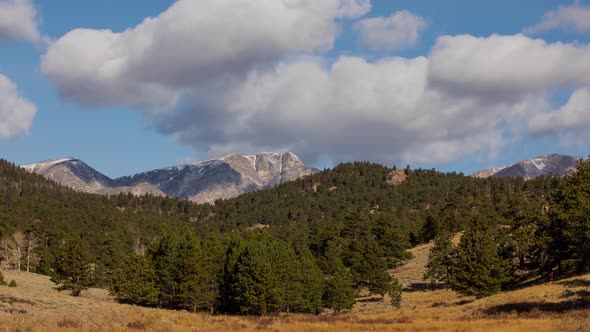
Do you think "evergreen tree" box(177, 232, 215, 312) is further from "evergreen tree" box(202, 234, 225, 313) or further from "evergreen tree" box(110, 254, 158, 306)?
"evergreen tree" box(110, 254, 158, 306)

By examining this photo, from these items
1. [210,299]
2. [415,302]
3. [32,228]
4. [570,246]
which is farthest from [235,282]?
[32,228]

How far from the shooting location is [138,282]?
240 feet

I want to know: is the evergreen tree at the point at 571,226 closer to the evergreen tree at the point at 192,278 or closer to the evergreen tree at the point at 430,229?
the evergreen tree at the point at 192,278

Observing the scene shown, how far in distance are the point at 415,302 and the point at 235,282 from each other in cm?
2947

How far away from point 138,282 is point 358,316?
32851 millimetres

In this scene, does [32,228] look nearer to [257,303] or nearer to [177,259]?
[177,259]

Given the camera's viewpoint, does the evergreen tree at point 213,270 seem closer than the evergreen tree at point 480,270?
No

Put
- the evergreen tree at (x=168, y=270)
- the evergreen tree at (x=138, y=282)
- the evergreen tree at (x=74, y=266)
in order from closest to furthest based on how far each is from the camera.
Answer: the evergreen tree at (x=138, y=282)
the evergreen tree at (x=168, y=270)
the evergreen tree at (x=74, y=266)

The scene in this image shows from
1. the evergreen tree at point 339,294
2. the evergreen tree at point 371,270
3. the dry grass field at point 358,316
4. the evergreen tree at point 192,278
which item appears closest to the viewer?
the dry grass field at point 358,316

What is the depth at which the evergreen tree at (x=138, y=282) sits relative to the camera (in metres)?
70.7

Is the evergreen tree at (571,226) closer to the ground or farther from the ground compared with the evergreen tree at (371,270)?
farther from the ground

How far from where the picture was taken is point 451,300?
75.2 meters

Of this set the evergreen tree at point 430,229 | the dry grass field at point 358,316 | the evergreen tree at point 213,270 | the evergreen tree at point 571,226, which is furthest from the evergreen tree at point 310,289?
the evergreen tree at point 430,229

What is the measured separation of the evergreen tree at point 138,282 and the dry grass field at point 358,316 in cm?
1113
